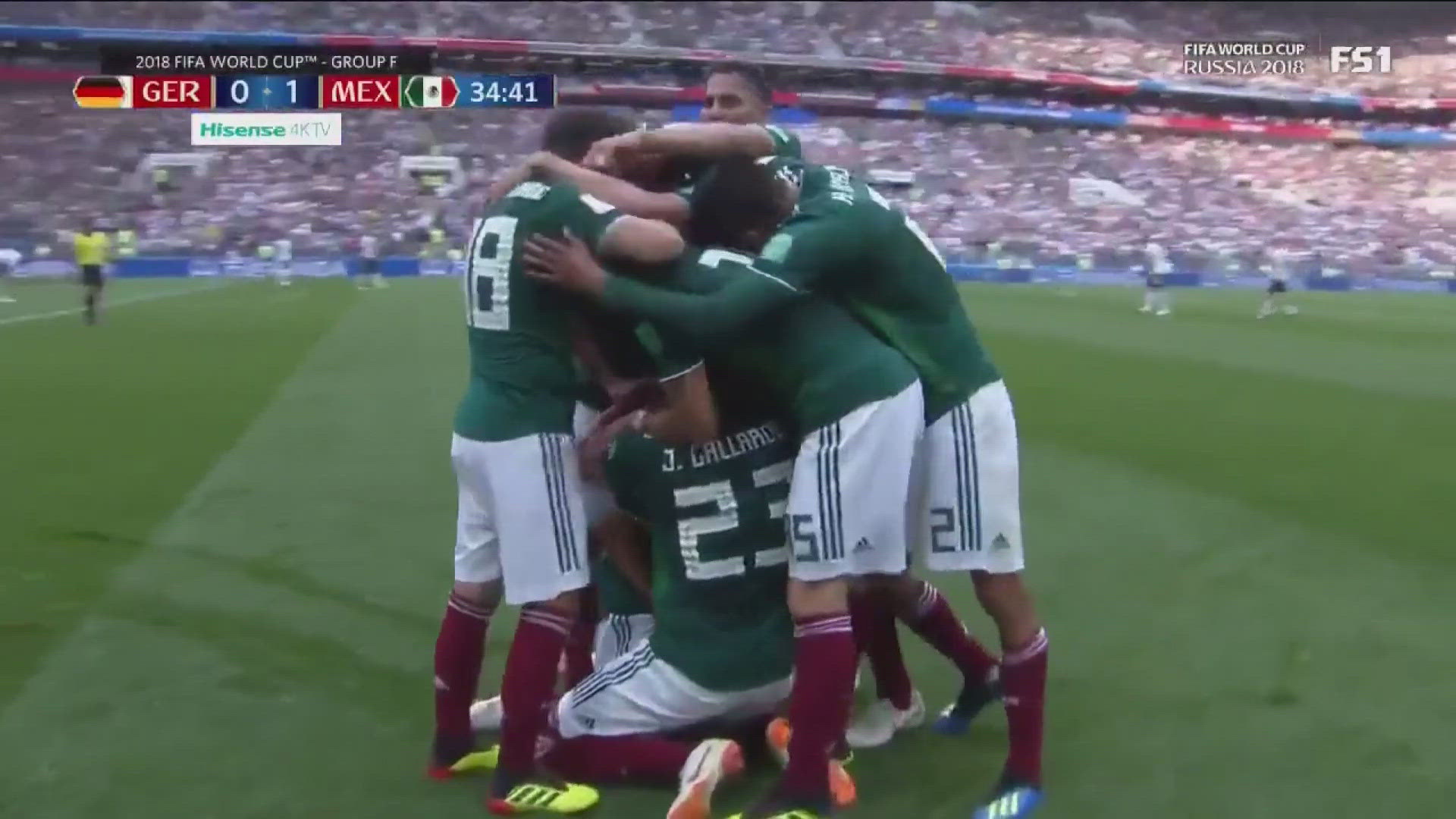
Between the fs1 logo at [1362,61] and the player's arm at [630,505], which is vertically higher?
the fs1 logo at [1362,61]

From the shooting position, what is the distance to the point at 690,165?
4.14 metres

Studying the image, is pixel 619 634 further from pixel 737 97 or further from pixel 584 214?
pixel 737 97

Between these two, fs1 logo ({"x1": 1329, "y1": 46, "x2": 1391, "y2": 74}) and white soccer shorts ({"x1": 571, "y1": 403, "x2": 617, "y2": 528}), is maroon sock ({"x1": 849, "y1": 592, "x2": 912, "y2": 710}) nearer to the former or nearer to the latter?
white soccer shorts ({"x1": 571, "y1": 403, "x2": 617, "y2": 528})

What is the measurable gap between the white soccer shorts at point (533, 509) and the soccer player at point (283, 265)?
31.9 metres

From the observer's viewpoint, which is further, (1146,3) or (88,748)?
(1146,3)

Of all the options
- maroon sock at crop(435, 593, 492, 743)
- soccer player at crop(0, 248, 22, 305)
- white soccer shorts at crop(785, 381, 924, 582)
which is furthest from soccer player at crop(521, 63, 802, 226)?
soccer player at crop(0, 248, 22, 305)

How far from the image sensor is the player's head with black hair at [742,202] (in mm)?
3799

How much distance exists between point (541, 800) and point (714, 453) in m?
1.09

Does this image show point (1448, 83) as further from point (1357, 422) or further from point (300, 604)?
point (300, 604)

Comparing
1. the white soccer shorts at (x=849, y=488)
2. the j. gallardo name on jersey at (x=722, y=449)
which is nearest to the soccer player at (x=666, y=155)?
the j. gallardo name on jersey at (x=722, y=449)

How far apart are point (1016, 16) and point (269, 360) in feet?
149

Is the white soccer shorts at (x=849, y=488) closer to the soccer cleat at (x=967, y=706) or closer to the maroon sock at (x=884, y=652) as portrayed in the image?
the maroon sock at (x=884, y=652)

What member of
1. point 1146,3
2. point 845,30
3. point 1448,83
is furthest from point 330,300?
point 1448,83

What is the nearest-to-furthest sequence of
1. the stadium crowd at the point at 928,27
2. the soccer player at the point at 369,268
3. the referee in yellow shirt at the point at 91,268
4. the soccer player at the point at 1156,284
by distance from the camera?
the referee in yellow shirt at the point at 91,268 → the soccer player at the point at 1156,284 → the soccer player at the point at 369,268 → the stadium crowd at the point at 928,27
